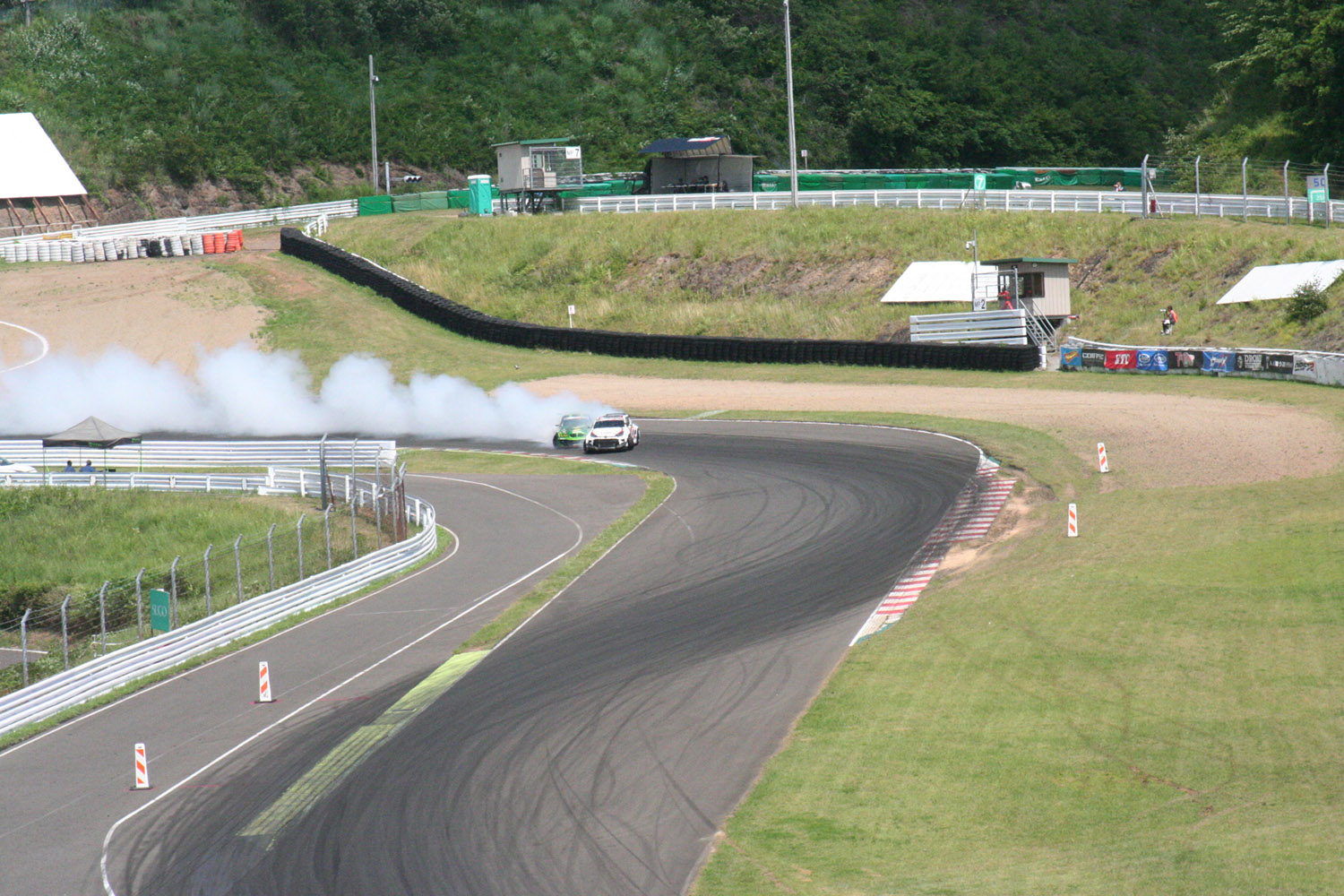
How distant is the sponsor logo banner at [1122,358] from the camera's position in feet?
156

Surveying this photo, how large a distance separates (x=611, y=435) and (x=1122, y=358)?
19.5m

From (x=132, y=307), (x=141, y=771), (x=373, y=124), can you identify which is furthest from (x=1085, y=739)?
(x=373, y=124)

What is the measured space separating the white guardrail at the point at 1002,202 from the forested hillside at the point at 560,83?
2165 cm

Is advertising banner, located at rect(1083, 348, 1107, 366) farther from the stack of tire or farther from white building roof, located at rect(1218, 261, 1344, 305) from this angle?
the stack of tire

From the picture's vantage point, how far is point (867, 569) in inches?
1037

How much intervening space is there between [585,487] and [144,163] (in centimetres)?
6277

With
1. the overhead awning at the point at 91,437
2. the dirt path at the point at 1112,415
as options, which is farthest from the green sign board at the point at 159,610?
the dirt path at the point at 1112,415

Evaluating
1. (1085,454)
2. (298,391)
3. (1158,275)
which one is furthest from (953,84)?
(1085,454)

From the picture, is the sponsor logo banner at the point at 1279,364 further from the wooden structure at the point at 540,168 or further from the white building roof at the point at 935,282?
the wooden structure at the point at 540,168

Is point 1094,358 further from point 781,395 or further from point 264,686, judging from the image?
point 264,686

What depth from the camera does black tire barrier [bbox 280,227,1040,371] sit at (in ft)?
164

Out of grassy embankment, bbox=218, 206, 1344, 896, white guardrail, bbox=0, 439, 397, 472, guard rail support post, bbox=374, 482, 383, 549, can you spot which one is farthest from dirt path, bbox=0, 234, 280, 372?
grassy embankment, bbox=218, 206, 1344, 896

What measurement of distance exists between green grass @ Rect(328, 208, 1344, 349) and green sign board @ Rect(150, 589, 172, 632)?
38.1m

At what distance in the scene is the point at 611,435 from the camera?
138 ft
